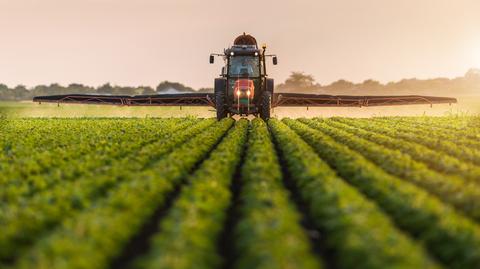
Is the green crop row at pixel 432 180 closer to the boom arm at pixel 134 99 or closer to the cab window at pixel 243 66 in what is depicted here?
the cab window at pixel 243 66

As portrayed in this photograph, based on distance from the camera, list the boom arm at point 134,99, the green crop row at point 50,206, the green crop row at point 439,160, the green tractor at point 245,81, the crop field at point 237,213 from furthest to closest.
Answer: the boom arm at point 134,99, the green tractor at point 245,81, the green crop row at point 439,160, the green crop row at point 50,206, the crop field at point 237,213

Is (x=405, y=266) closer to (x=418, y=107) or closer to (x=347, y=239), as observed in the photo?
(x=347, y=239)

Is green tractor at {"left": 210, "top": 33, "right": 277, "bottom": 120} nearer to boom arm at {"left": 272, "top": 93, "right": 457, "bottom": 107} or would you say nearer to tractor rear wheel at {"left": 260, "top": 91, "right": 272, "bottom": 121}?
tractor rear wheel at {"left": 260, "top": 91, "right": 272, "bottom": 121}

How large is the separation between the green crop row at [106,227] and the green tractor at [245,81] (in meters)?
16.7

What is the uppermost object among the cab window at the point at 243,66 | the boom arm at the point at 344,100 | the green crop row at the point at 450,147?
the cab window at the point at 243,66

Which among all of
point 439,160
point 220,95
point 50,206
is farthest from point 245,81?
point 50,206

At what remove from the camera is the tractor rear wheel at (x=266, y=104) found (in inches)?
1104

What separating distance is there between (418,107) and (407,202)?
113 ft

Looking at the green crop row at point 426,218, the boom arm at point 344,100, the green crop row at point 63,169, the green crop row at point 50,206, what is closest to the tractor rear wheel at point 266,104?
the boom arm at point 344,100

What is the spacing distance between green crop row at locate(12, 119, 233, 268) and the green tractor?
54.9 ft

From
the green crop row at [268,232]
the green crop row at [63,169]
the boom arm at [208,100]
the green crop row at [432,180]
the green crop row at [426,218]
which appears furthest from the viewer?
the boom arm at [208,100]

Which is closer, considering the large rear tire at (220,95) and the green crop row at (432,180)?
the green crop row at (432,180)

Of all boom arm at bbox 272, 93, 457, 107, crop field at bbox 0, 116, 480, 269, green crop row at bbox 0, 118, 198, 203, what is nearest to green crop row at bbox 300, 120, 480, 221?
crop field at bbox 0, 116, 480, 269

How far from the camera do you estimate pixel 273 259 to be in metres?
5.56
